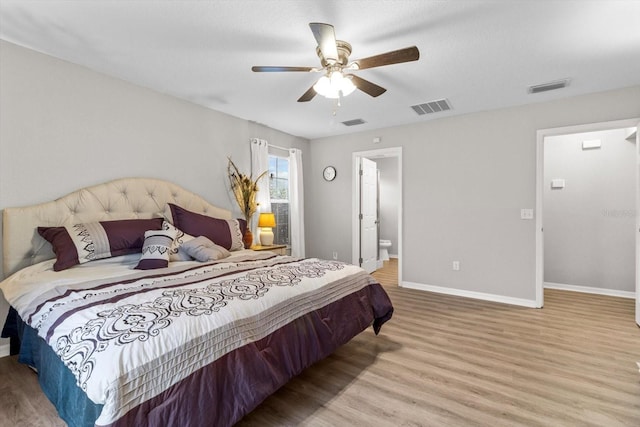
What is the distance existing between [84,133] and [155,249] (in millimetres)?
1353

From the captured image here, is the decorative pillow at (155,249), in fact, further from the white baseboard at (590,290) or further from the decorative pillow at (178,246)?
the white baseboard at (590,290)

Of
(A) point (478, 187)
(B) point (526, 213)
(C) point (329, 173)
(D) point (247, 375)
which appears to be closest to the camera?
(D) point (247, 375)

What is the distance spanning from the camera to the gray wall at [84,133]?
2422 millimetres

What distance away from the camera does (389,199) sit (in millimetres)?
7281

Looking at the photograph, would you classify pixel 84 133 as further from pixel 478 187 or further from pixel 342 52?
pixel 478 187

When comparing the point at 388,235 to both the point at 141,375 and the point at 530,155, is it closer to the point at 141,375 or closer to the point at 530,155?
the point at 530,155

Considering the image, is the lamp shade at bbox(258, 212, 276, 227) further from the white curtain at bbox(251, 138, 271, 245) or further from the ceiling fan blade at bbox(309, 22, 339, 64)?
the ceiling fan blade at bbox(309, 22, 339, 64)

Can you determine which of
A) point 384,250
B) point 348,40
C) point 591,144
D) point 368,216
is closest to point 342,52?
point 348,40

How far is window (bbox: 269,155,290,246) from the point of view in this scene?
16.4ft

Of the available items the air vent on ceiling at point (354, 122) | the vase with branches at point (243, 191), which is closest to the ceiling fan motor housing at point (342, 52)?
the air vent on ceiling at point (354, 122)

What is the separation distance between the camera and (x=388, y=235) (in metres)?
7.34

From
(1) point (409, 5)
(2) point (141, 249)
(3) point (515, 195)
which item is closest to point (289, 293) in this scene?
(2) point (141, 249)

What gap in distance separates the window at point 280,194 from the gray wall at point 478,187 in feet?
4.40

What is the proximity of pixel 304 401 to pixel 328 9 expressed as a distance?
8.22 feet
